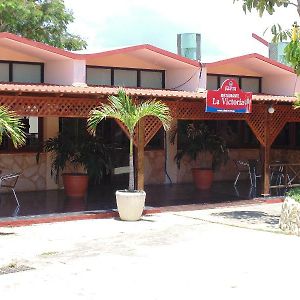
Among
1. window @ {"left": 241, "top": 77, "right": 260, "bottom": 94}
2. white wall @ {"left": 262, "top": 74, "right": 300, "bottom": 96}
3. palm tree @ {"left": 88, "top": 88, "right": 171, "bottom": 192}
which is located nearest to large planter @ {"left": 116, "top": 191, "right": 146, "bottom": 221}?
palm tree @ {"left": 88, "top": 88, "right": 171, "bottom": 192}

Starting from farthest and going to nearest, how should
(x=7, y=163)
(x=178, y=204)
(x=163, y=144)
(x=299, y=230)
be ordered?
(x=163, y=144)
(x=7, y=163)
(x=178, y=204)
(x=299, y=230)

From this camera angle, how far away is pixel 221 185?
19.0 m

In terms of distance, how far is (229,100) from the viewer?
14.4 m

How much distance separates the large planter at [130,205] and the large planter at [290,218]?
2829 mm

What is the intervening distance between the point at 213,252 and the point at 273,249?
1034 millimetres

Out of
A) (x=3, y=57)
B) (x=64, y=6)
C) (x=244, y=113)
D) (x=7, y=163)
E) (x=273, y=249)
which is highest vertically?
(x=64, y=6)

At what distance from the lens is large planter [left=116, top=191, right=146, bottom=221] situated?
496 inches

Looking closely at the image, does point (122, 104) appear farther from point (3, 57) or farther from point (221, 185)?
point (221, 185)

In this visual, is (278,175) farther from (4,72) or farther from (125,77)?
(4,72)

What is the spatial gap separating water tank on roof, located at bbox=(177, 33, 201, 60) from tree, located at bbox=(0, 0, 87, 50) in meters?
6.40

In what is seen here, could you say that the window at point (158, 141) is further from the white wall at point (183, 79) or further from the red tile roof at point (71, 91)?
the red tile roof at point (71, 91)

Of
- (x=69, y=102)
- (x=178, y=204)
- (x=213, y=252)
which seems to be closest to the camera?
(x=213, y=252)

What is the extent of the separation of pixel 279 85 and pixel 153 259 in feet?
37.4

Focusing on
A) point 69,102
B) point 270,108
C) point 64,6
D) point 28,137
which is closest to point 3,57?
point 28,137
